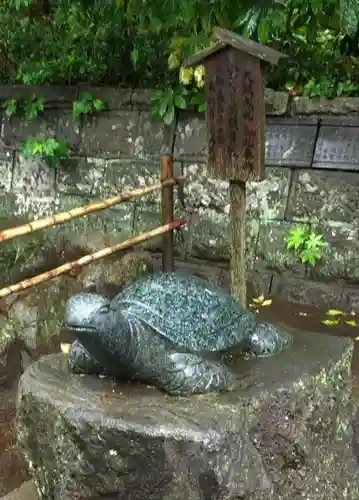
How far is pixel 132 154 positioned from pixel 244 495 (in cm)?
371

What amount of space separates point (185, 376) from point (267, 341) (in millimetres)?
486

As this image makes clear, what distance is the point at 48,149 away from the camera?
5570mm

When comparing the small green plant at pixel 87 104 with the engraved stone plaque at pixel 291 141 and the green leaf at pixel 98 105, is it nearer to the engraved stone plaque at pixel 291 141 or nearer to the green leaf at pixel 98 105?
the green leaf at pixel 98 105

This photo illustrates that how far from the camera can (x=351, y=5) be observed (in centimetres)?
293

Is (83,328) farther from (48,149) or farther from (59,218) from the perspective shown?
(48,149)

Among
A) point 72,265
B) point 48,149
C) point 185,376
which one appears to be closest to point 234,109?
point 72,265

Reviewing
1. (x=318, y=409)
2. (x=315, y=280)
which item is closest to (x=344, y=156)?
(x=315, y=280)

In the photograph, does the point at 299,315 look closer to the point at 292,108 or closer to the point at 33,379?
the point at 292,108

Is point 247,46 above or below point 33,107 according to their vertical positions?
above

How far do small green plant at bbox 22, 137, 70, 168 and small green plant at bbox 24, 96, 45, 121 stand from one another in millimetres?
261

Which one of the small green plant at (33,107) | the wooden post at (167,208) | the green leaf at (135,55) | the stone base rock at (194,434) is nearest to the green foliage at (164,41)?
the green leaf at (135,55)

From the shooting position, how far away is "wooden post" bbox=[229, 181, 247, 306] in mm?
3172

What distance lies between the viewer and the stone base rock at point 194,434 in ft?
6.98

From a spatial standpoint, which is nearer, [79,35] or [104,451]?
[104,451]
